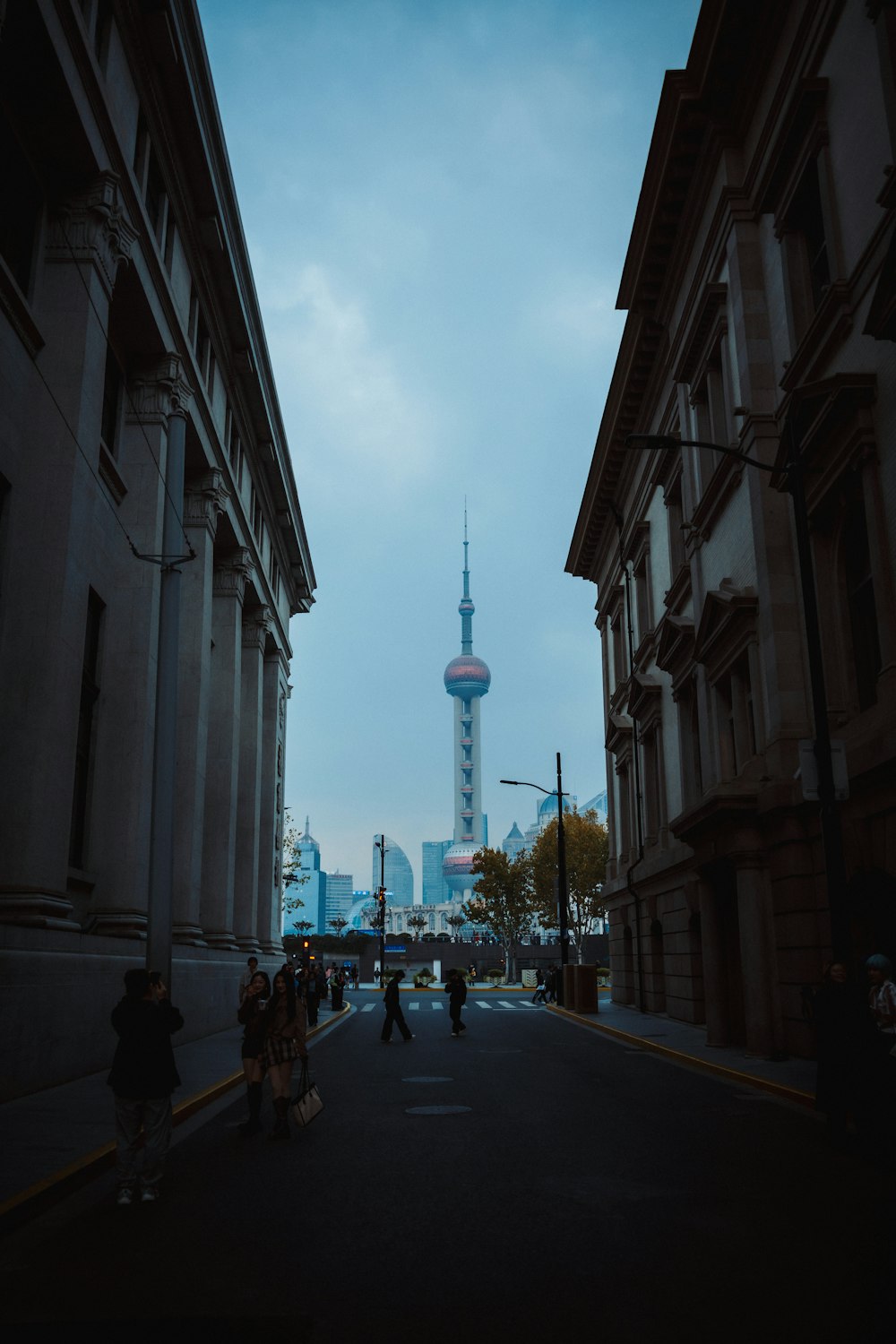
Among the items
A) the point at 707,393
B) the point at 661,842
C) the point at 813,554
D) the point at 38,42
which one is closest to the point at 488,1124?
the point at 813,554

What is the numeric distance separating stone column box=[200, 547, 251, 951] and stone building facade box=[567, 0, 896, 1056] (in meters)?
12.4

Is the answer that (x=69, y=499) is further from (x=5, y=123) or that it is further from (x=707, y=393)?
(x=707, y=393)

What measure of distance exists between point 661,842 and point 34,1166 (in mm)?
24693

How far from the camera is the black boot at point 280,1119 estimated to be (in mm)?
11875

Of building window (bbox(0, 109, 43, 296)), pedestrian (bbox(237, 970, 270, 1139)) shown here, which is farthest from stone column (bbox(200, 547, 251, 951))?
pedestrian (bbox(237, 970, 270, 1139))

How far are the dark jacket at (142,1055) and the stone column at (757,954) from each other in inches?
528

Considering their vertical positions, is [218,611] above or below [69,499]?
above

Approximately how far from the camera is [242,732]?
134 feet

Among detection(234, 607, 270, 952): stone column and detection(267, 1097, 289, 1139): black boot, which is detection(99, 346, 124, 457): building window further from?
detection(234, 607, 270, 952): stone column

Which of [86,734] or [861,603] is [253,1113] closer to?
[86,734]

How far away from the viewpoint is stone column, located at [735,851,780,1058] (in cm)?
1927

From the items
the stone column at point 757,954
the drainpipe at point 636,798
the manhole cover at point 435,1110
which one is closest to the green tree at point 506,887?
the drainpipe at point 636,798

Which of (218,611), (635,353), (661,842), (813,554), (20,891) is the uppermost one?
(635,353)

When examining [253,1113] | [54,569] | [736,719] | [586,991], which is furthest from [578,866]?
[253,1113]
